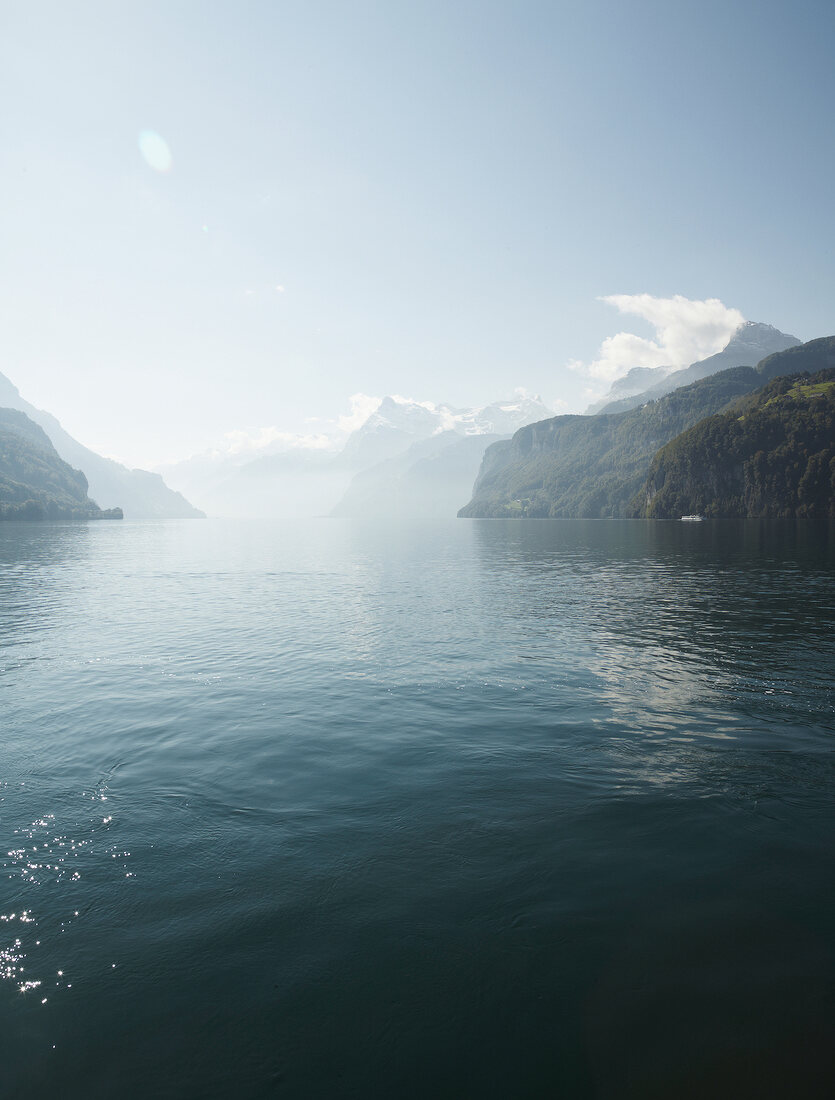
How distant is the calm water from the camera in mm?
9273

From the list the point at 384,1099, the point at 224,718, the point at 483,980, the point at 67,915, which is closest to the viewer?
the point at 384,1099

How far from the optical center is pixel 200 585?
7706 centimetres

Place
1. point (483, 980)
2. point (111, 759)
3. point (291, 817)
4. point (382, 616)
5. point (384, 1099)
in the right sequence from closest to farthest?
point (384, 1099), point (483, 980), point (291, 817), point (111, 759), point (382, 616)

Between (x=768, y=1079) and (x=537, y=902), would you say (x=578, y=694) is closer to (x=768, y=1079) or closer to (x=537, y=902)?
(x=537, y=902)

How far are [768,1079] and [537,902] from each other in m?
4.98

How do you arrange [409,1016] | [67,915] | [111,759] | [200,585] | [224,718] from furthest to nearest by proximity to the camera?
[200,585], [224,718], [111,759], [67,915], [409,1016]

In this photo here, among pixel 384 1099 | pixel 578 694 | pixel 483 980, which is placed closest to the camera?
pixel 384 1099

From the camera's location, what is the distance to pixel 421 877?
1386 cm

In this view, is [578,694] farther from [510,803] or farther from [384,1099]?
[384,1099]

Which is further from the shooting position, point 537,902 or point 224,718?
point 224,718

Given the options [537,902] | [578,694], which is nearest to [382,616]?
[578,694]

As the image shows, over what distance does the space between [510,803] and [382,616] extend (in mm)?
34677

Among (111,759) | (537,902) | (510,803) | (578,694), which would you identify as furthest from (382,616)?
(537,902)

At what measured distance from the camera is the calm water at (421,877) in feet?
30.4
